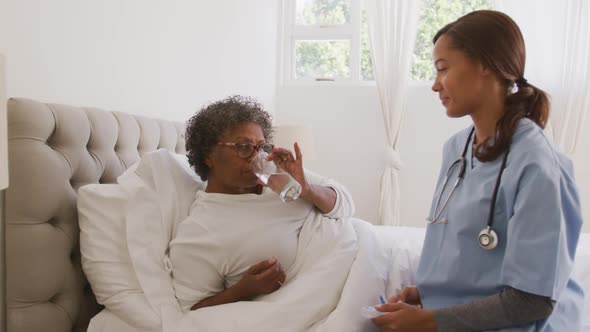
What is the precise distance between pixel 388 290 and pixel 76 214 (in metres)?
1.00

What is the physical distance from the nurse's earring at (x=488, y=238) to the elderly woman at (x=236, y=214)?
0.56 m

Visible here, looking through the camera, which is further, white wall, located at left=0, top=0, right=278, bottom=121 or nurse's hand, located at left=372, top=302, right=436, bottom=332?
white wall, located at left=0, top=0, right=278, bottom=121

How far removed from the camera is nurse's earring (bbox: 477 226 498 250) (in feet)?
3.35

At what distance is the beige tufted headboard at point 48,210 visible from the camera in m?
1.33

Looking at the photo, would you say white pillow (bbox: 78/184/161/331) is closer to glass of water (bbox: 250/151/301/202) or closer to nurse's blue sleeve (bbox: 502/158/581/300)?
glass of water (bbox: 250/151/301/202)

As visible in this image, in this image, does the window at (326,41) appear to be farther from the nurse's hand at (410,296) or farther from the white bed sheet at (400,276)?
the nurse's hand at (410,296)

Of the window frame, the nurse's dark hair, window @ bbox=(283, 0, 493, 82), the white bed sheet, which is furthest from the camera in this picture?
the window frame

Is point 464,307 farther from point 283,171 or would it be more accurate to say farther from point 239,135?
point 239,135

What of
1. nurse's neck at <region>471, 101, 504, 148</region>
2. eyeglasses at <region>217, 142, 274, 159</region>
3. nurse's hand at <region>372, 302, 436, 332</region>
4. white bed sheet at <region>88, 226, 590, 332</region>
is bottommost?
white bed sheet at <region>88, 226, 590, 332</region>

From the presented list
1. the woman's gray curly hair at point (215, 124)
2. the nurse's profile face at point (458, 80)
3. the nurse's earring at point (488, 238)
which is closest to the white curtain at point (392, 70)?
the woman's gray curly hair at point (215, 124)

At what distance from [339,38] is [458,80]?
11.0ft

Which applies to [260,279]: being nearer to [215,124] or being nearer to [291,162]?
[291,162]

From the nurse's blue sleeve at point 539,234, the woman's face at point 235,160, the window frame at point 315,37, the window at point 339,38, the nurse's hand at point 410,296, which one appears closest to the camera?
the nurse's blue sleeve at point 539,234

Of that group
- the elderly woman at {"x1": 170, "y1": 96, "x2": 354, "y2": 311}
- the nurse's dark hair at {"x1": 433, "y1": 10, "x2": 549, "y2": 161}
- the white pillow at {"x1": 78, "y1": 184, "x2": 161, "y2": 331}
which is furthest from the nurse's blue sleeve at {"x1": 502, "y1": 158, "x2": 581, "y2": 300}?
the white pillow at {"x1": 78, "y1": 184, "x2": 161, "y2": 331}
